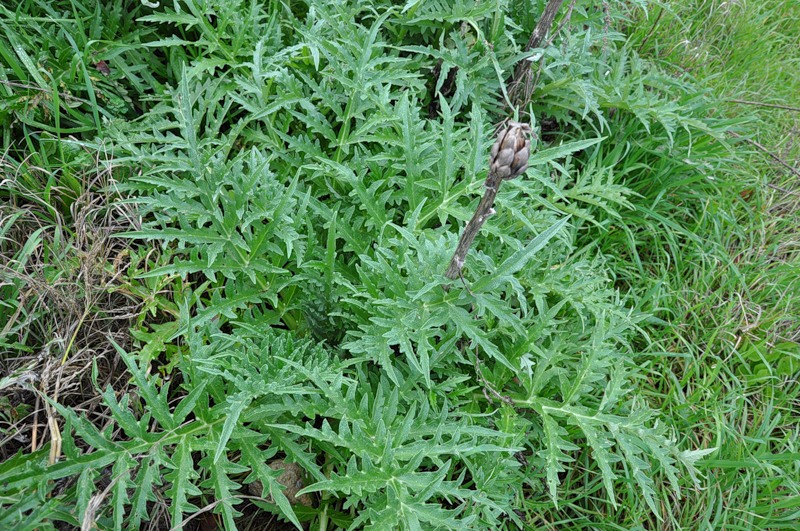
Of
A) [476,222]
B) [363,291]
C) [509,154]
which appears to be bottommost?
[363,291]

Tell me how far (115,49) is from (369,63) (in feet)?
3.46

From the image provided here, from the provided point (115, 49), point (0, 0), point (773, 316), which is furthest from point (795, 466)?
point (0, 0)

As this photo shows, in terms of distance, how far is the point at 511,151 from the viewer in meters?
1.12

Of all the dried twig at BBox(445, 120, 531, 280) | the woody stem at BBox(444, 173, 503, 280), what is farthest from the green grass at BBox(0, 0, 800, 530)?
the dried twig at BBox(445, 120, 531, 280)

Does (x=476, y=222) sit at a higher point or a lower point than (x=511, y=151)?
lower

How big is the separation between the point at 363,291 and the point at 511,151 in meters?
0.94

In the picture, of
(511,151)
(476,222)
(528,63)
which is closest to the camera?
(511,151)

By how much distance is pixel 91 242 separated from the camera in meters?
2.20

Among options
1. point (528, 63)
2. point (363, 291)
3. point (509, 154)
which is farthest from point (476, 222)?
point (528, 63)

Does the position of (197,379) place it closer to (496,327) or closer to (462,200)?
(496,327)

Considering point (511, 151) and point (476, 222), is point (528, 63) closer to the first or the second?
point (476, 222)

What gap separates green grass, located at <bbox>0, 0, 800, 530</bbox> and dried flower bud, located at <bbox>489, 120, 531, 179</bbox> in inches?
14.7

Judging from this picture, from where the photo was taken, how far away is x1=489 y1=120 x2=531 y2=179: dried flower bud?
1.12m

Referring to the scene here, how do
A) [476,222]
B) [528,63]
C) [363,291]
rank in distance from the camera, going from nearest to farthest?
[476,222]
[363,291]
[528,63]
